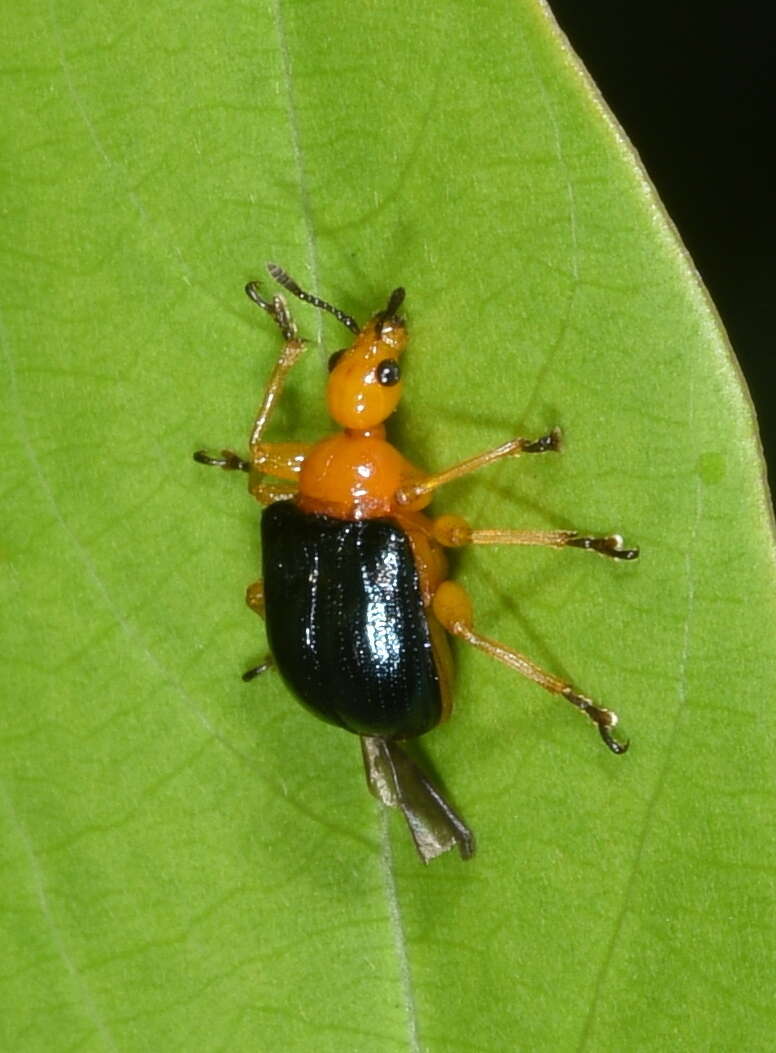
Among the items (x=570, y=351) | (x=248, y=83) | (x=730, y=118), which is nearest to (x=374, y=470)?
(x=570, y=351)

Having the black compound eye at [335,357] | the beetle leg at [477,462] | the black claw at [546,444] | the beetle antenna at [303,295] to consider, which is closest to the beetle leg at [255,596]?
the beetle leg at [477,462]

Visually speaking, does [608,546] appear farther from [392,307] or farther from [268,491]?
[268,491]

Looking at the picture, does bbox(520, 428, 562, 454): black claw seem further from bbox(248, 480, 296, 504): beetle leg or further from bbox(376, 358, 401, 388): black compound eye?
bbox(248, 480, 296, 504): beetle leg

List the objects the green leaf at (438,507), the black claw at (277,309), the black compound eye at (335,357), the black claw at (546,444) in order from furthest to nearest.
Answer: the black compound eye at (335,357), the black claw at (277,309), the black claw at (546,444), the green leaf at (438,507)

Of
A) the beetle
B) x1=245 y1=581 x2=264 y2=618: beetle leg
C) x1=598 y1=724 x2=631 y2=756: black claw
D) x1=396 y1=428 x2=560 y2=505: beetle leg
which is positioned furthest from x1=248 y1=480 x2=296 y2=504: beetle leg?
x1=598 y1=724 x2=631 y2=756: black claw

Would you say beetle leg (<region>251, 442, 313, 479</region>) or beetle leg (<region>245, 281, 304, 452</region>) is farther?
beetle leg (<region>251, 442, 313, 479</region>)

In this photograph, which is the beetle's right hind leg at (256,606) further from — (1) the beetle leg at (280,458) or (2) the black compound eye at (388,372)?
(2) the black compound eye at (388,372)
